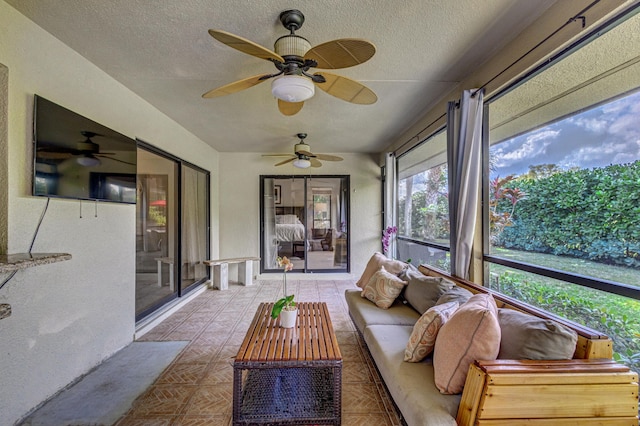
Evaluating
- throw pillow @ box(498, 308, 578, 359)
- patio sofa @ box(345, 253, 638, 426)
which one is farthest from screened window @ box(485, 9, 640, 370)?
throw pillow @ box(498, 308, 578, 359)

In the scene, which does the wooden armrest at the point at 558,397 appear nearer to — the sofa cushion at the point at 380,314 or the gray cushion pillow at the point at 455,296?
the gray cushion pillow at the point at 455,296

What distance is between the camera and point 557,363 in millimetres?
1305

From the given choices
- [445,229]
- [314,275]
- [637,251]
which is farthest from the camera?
[314,275]

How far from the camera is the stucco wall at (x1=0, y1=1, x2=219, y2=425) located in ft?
5.88

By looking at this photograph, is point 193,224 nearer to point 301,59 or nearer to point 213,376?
point 213,376

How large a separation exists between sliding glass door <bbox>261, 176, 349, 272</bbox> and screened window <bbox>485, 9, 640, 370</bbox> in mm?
3859

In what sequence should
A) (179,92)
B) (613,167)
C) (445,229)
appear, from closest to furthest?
1. (613,167)
2. (179,92)
3. (445,229)

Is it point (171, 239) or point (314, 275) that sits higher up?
point (171, 239)

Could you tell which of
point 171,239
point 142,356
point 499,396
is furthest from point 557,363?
point 171,239

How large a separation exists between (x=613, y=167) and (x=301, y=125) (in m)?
3.33

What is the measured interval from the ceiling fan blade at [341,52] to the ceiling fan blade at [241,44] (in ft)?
0.77

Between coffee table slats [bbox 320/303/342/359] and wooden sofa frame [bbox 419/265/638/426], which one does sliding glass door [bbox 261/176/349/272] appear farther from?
wooden sofa frame [bbox 419/265/638/426]

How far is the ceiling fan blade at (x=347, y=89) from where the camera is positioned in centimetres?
196

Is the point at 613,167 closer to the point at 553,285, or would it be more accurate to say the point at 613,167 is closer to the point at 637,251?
the point at 637,251
